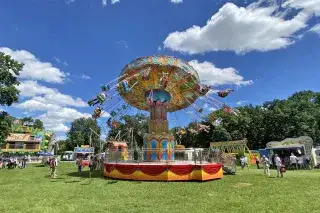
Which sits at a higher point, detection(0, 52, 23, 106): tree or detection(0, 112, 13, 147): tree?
detection(0, 52, 23, 106): tree

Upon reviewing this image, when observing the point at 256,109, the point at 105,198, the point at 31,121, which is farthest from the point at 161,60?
the point at 31,121

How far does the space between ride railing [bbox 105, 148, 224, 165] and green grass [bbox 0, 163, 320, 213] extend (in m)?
3.19

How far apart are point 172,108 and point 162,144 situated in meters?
7.13

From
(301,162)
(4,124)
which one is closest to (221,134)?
(301,162)

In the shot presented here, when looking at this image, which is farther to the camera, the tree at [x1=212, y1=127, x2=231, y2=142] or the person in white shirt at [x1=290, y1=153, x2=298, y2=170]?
the tree at [x1=212, y1=127, x2=231, y2=142]

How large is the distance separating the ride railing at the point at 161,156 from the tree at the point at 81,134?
5654 cm

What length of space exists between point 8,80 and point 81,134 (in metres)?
56.2

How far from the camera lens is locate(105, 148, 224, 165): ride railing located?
2072 cm

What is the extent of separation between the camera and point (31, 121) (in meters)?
119

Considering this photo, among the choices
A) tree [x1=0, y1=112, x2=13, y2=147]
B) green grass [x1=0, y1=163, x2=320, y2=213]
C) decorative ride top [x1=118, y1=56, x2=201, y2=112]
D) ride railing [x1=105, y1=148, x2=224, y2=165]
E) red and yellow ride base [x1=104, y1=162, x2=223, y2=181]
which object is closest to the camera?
green grass [x1=0, y1=163, x2=320, y2=213]

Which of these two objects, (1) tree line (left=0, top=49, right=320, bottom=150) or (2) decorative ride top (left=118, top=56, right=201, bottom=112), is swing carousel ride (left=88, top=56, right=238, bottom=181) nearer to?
(2) decorative ride top (left=118, top=56, right=201, bottom=112)

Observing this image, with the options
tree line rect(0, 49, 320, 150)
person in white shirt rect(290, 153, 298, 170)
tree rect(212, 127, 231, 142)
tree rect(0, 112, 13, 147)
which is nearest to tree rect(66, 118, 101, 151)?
tree line rect(0, 49, 320, 150)

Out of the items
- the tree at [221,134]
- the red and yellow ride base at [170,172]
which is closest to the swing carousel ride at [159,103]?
the red and yellow ride base at [170,172]

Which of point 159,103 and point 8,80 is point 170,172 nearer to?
point 159,103
